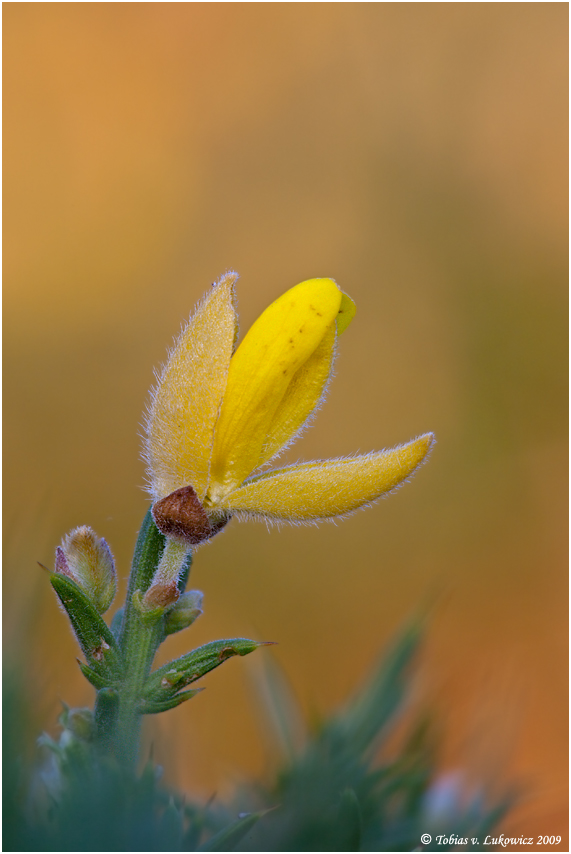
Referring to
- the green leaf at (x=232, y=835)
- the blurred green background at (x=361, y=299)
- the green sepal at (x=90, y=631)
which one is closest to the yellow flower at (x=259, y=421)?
the green sepal at (x=90, y=631)

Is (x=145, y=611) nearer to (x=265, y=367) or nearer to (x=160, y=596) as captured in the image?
(x=160, y=596)

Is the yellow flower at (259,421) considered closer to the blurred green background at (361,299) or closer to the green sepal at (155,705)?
the green sepal at (155,705)

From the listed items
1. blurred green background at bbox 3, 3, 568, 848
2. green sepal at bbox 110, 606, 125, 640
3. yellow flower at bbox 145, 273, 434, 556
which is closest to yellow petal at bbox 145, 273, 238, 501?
yellow flower at bbox 145, 273, 434, 556

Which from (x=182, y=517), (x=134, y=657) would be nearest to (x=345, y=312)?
(x=182, y=517)

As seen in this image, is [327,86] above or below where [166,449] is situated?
above

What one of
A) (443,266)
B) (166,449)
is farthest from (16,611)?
(443,266)

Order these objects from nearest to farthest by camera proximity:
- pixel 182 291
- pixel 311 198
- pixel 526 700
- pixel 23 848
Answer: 1. pixel 23 848
2. pixel 526 700
3. pixel 182 291
4. pixel 311 198

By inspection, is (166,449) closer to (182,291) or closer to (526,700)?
(526,700)
